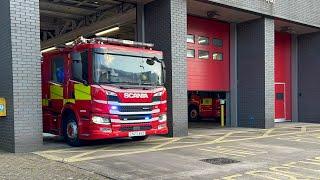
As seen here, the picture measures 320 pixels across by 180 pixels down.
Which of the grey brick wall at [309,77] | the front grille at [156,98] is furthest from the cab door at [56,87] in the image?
the grey brick wall at [309,77]

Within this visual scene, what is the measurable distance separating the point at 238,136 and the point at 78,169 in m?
7.80

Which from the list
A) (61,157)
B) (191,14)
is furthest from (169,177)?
(191,14)

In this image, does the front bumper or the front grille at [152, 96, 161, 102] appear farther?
the front grille at [152, 96, 161, 102]

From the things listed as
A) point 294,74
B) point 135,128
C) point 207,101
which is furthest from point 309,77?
point 135,128

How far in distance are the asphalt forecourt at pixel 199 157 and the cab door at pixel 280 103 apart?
7.69 m

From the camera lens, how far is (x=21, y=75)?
10.7 m

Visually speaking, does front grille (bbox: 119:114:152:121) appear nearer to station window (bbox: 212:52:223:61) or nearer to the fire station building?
the fire station building

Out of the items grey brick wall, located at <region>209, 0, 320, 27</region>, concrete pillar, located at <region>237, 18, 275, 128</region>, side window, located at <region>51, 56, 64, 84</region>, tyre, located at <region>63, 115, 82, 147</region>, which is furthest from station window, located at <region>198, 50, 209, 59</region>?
tyre, located at <region>63, 115, 82, 147</region>

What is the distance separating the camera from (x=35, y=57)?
1102cm

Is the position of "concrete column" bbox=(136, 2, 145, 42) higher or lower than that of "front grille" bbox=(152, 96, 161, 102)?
higher

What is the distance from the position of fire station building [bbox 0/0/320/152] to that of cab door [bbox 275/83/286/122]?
0.05 m

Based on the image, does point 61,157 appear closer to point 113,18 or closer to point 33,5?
point 33,5

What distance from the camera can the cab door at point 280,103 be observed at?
71.1 feet

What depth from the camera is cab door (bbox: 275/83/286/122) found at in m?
21.7
